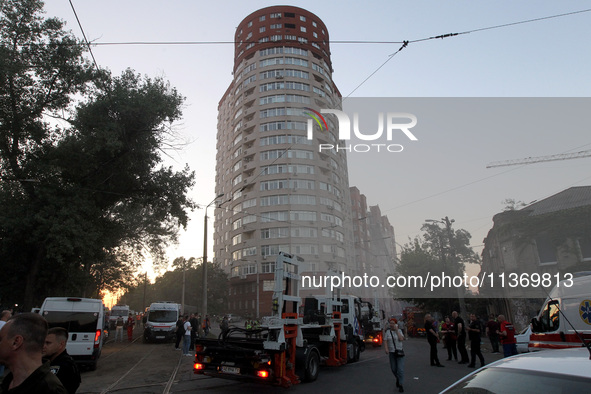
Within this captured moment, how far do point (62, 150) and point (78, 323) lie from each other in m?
9.26

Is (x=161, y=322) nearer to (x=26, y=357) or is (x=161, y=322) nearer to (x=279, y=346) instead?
(x=279, y=346)

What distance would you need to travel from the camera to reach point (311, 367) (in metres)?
9.54

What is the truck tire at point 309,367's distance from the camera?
30.1 feet

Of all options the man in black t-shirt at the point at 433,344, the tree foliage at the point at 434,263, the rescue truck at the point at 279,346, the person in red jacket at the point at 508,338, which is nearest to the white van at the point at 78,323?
the rescue truck at the point at 279,346

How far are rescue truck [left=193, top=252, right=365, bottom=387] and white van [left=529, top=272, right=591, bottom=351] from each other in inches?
226

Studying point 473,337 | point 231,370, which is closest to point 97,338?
point 231,370

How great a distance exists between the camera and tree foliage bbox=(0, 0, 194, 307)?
634 inches

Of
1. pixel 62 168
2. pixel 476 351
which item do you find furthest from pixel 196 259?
pixel 476 351

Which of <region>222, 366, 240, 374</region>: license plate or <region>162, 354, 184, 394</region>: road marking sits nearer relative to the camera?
<region>222, 366, 240, 374</region>: license plate

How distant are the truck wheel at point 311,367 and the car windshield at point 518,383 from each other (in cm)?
709

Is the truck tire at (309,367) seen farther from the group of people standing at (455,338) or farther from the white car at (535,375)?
the white car at (535,375)

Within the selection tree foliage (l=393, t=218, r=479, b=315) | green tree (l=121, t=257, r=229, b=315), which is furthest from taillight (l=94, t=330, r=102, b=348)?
green tree (l=121, t=257, r=229, b=315)

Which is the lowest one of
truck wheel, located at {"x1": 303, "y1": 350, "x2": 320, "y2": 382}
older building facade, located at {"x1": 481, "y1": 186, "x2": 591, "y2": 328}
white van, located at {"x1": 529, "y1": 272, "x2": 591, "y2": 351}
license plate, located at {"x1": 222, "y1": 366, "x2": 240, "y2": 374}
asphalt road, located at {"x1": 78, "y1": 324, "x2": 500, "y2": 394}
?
asphalt road, located at {"x1": 78, "y1": 324, "x2": 500, "y2": 394}

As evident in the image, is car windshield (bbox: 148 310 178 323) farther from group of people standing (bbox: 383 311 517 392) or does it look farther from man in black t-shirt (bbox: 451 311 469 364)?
man in black t-shirt (bbox: 451 311 469 364)
